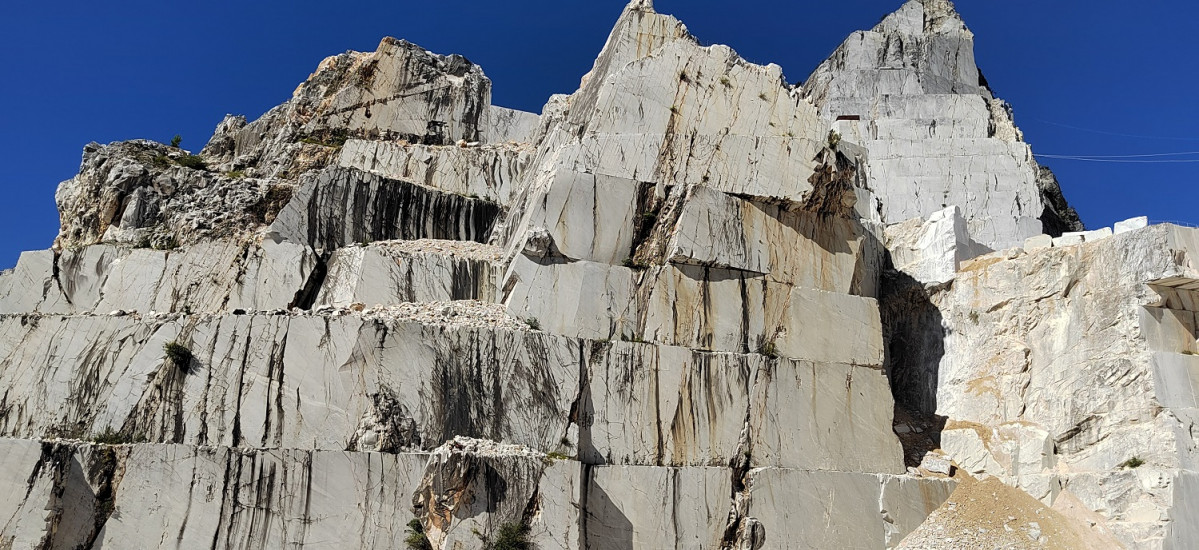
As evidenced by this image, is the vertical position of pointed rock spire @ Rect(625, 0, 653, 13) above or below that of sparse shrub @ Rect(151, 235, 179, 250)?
above

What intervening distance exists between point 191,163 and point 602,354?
1631 cm

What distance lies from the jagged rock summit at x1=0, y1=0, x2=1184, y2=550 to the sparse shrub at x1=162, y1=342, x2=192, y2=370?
0.09 m

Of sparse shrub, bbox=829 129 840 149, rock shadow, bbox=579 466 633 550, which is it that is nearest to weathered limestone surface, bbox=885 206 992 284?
sparse shrub, bbox=829 129 840 149

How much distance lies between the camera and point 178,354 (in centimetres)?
2181

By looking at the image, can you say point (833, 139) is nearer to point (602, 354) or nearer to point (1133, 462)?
point (602, 354)

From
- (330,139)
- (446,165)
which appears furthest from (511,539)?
(330,139)

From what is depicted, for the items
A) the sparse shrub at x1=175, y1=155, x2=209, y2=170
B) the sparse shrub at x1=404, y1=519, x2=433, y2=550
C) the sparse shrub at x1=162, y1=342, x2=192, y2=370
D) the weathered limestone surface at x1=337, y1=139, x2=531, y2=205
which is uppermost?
the weathered limestone surface at x1=337, y1=139, x2=531, y2=205

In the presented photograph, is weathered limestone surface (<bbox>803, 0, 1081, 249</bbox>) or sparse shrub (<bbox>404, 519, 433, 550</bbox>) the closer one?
sparse shrub (<bbox>404, 519, 433, 550</bbox>)

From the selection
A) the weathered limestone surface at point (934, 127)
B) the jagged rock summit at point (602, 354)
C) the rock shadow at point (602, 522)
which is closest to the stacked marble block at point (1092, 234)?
the jagged rock summit at point (602, 354)

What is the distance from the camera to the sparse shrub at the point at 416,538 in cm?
1994

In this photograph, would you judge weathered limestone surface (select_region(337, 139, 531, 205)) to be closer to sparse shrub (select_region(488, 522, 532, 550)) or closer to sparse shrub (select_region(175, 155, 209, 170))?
sparse shrub (select_region(175, 155, 209, 170))

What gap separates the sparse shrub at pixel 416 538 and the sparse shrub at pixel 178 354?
21.8 ft

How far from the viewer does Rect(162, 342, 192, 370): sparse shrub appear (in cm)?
2177

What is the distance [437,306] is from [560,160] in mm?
5588
